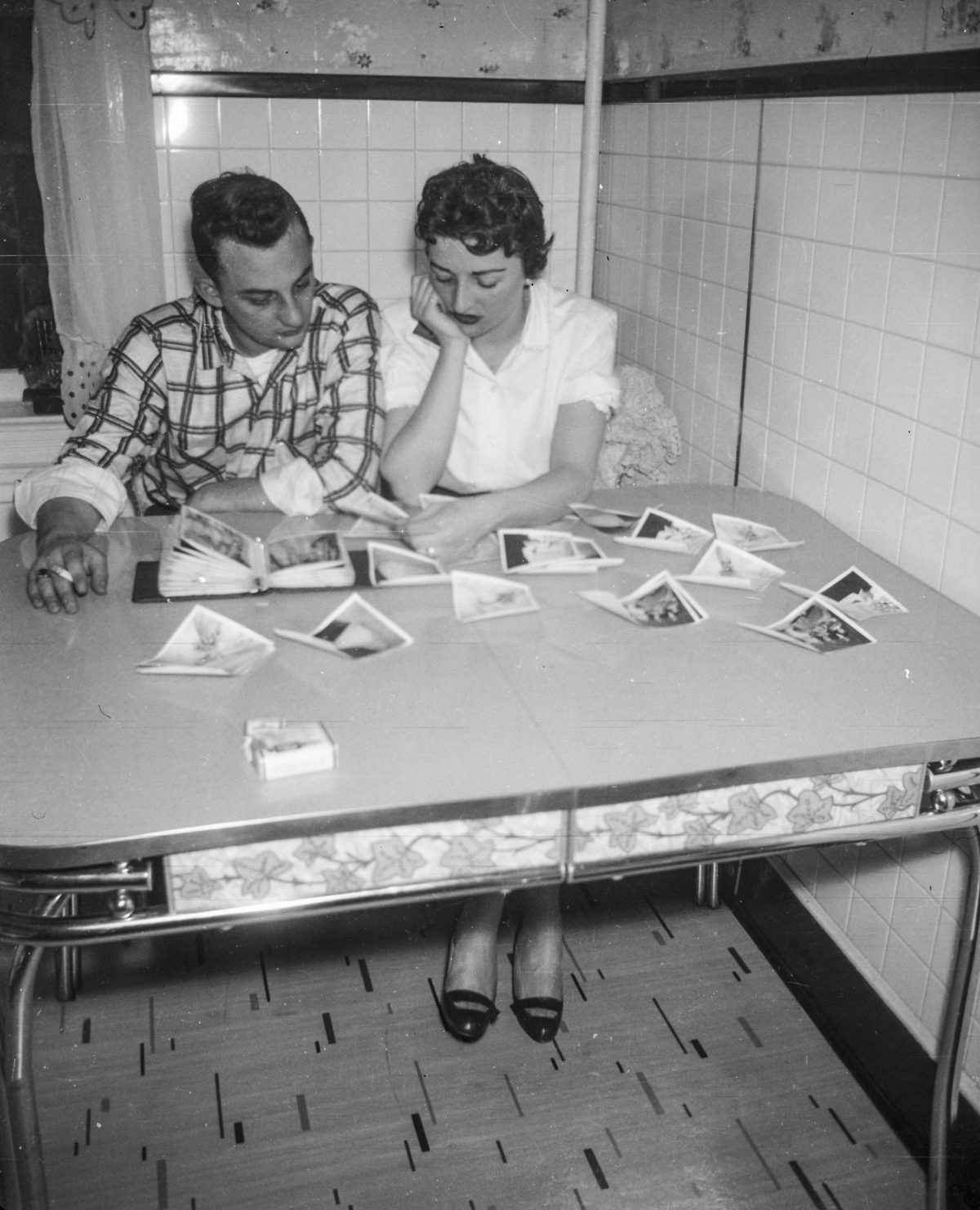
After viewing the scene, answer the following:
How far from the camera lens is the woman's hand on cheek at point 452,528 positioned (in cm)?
166

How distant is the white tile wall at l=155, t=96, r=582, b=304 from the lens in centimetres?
274

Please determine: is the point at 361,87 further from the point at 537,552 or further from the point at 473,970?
the point at 473,970

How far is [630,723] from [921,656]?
1.36ft

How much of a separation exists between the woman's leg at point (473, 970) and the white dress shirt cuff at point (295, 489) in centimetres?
69

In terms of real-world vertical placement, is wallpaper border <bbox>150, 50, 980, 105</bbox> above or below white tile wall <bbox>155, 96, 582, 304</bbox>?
above

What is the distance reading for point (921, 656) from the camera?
1355mm

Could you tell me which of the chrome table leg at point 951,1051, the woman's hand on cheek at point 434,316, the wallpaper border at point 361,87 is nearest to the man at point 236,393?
the woman's hand on cheek at point 434,316

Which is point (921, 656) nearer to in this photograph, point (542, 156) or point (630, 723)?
point (630, 723)

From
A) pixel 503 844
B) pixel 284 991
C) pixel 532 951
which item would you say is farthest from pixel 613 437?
pixel 503 844

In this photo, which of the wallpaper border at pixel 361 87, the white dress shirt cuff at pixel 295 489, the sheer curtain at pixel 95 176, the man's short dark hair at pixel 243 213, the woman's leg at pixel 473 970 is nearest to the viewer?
the woman's leg at pixel 473 970

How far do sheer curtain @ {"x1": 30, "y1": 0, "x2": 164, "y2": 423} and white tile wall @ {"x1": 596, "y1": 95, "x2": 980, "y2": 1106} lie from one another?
1215 millimetres

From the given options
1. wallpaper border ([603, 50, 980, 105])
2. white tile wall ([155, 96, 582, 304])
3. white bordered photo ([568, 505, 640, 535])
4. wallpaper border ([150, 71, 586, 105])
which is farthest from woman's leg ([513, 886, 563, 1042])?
wallpaper border ([150, 71, 586, 105])

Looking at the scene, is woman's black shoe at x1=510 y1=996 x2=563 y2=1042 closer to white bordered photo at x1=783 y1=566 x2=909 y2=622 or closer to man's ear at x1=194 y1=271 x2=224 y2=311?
white bordered photo at x1=783 y1=566 x2=909 y2=622

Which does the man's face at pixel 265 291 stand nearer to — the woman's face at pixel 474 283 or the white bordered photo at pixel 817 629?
the woman's face at pixel 474 283
